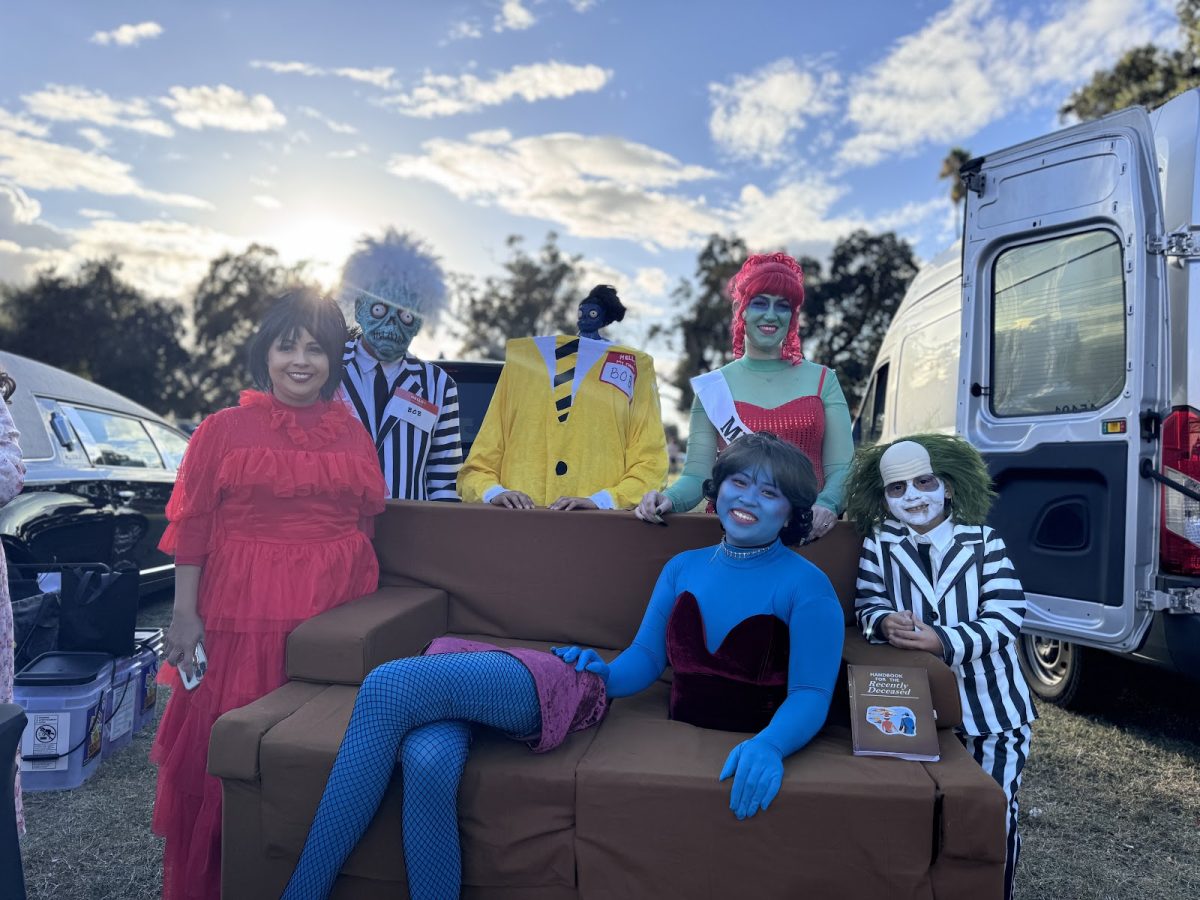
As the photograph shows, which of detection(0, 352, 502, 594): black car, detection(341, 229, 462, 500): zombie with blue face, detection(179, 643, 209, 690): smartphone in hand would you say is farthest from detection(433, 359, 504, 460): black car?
detection(179, 643, 209, 690): smartphone in hand

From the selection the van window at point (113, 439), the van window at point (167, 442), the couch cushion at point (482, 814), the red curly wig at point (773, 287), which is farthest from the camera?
the van window at point (167, 442)

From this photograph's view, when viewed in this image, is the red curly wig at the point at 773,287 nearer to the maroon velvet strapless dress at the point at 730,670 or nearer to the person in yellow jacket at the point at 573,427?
the person in yellow jacket at the point at 573,427

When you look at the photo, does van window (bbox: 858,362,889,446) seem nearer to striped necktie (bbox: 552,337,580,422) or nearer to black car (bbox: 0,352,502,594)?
black car (bbox: 0,352,502,594)

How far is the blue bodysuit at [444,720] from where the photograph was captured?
1.96 meters

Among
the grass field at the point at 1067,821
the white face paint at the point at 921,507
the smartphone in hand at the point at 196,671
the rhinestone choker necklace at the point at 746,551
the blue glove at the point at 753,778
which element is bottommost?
the grass field at the point at 1067,821

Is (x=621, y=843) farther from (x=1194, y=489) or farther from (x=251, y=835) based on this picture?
(x=1194, y=489)

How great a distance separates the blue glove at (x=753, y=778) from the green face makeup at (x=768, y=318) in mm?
1458

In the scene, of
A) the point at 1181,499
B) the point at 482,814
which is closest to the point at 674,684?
the point at 482,814

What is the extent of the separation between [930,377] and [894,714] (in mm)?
3592

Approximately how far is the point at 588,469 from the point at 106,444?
3444mm

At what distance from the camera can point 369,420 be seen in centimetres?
314

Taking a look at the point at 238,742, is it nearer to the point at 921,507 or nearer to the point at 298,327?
the point at 298,327

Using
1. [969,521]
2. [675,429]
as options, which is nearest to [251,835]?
[969,521]

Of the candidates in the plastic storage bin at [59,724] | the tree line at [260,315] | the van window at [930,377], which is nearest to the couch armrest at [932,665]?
the van window at [930,377]
